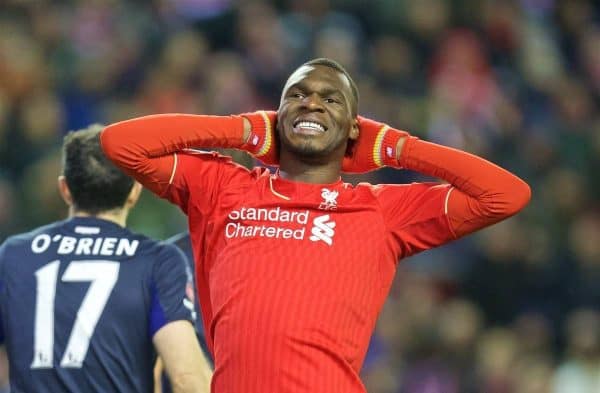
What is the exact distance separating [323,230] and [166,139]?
574 millimetres

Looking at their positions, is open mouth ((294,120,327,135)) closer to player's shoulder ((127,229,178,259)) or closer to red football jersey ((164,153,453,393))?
red football jersey ((164,153,453,393))

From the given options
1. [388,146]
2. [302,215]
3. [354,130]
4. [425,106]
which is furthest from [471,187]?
[425,106]

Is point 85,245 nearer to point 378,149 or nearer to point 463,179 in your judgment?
point 378,149

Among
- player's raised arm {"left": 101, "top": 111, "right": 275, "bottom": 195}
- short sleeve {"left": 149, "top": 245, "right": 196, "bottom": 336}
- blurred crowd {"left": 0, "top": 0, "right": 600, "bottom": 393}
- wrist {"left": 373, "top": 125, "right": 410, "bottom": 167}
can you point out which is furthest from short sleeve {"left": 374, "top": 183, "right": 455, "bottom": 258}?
blurred crowd {"left": 0, "top": 0, "right": 600, "bottom": 393}

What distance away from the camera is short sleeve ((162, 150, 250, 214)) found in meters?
3.88

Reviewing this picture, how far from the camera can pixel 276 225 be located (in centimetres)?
377

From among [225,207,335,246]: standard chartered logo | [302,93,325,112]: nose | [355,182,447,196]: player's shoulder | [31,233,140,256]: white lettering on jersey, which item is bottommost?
[31,233,140,256]: white lettering on jersey

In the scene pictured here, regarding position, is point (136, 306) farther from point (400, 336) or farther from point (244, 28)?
point (244, 28)

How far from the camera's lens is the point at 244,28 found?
8844 millimetres

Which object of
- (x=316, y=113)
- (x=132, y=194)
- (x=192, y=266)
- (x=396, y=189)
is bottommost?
(x=192, y=266)

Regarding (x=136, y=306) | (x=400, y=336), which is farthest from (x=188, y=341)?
(x=400, y=336)

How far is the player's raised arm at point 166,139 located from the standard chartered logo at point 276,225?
243mm

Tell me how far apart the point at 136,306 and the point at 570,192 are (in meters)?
4.90

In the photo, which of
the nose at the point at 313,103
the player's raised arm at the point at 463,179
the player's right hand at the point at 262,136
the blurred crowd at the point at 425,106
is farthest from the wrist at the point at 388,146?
the blurred crowd at the point at 425,106
